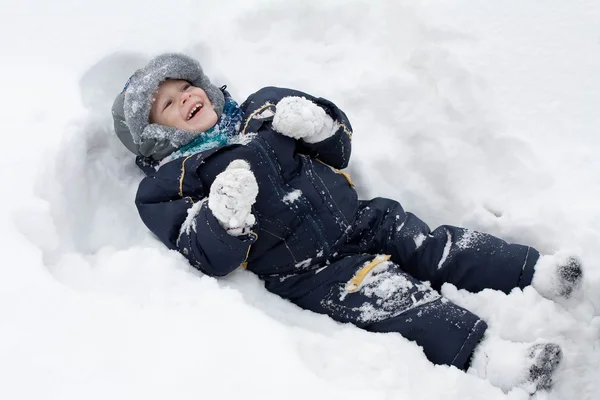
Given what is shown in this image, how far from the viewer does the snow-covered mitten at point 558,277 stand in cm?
178

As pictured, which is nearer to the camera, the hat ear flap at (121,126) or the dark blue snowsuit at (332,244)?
the dark blue snowsuit at (332,244)

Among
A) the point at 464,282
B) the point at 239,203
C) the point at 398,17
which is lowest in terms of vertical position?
the point at 464,282

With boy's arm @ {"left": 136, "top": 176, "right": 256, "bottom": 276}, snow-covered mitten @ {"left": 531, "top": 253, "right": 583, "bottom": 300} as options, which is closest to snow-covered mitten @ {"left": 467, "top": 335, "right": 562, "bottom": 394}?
snow-covered mitten @ {"left": 531, "top": 253, "right": 583, "bottom": 300}

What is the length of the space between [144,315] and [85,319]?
0.15 m

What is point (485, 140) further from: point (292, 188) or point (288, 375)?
point (288, 375)

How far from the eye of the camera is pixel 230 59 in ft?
8.69

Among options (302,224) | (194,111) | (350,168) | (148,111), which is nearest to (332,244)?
(302,224)

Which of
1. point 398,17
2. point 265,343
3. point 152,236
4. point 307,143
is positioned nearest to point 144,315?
point 265,343

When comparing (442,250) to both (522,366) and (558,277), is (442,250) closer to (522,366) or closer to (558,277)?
(558,277)

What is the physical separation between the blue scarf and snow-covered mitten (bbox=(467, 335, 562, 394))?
1258 mm

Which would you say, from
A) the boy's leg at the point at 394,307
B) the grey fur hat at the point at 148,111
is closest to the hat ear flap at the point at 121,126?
the grey fur hat at the point at 148,111

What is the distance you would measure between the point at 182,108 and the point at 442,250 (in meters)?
1.16

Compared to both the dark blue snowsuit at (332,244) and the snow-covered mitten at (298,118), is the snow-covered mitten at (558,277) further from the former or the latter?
the snow-covered mitten at (298,118)

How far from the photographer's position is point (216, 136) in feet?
7.04
